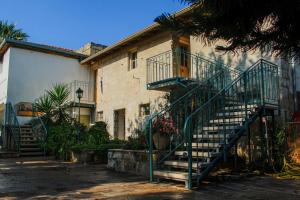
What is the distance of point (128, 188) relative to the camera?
6879mm

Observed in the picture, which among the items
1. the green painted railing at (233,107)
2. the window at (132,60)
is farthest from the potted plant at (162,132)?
the window at (132,60)

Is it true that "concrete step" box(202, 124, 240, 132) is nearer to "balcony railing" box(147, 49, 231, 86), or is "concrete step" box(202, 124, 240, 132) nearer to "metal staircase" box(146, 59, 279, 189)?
"metal staircase" box(146, 59, 279, 189)

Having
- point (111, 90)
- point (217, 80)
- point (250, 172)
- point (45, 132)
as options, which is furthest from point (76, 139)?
point (250, 172)

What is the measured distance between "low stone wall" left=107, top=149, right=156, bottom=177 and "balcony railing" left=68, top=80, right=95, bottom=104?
9799 mm

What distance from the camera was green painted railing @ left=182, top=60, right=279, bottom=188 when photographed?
25.2ft

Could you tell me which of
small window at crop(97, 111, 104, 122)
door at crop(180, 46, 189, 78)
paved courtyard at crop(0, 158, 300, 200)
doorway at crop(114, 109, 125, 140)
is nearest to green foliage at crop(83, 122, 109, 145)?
doorway at crop(114, 109, 125, 140)

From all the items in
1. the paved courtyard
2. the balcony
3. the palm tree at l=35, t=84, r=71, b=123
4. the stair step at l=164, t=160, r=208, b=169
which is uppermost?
the balcony

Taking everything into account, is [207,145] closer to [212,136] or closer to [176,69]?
[212,136]

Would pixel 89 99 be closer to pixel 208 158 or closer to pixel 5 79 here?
pixel 5 79

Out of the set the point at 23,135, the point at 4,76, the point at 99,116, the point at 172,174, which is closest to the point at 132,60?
the point at 99,116

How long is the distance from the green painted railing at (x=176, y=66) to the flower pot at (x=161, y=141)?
384cm

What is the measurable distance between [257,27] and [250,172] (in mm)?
5963

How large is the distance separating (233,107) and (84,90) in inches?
502

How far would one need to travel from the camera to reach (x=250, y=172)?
28.1 ft
